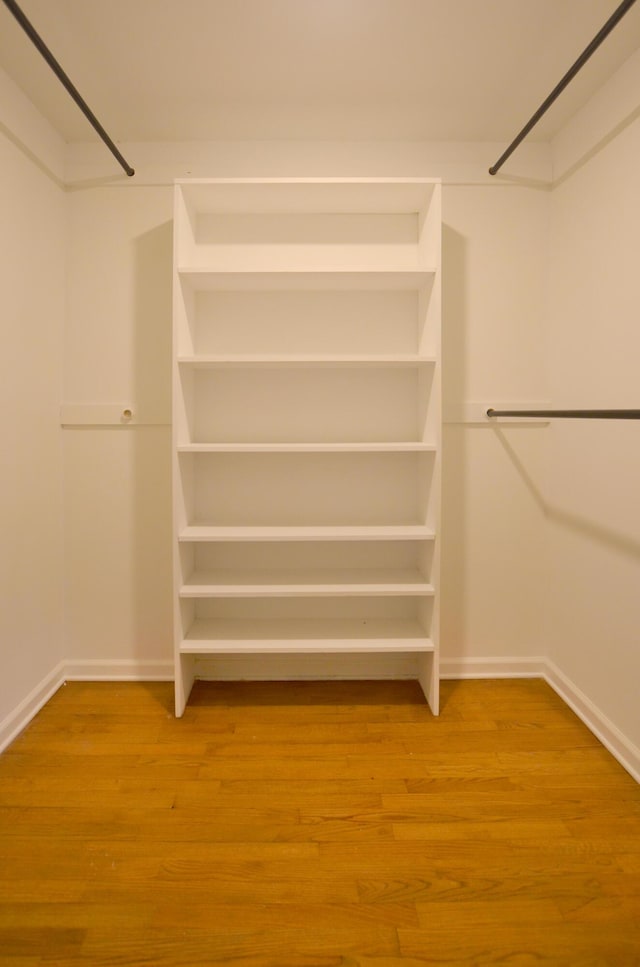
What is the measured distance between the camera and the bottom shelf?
196 centimetres

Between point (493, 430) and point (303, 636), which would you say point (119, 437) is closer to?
point (303, 636)

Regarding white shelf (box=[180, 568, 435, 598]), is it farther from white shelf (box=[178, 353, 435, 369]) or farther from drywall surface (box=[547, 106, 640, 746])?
white shelf (box=[178, 353, 435, 369])

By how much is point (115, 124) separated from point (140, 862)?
2714 millimetres

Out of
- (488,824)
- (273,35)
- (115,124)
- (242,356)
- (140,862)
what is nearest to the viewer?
(140,862)

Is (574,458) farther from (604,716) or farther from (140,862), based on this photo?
(140,862)

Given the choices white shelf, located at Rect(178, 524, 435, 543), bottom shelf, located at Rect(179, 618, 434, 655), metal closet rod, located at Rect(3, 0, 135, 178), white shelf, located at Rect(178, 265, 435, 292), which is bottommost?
bottom shelf, located at Rect(179, 618, 434, 655)

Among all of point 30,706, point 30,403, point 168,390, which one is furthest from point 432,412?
point 30,706

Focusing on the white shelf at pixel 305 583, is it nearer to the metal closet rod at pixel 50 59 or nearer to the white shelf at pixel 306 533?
the white shelf at pixel 306 533

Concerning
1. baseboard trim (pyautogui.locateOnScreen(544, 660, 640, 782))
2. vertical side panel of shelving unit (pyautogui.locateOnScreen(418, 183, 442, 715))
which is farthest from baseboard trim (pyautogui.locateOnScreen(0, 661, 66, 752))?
baseboard trim (pyautogui.locateOnScreen(544, 660, 640, 782))

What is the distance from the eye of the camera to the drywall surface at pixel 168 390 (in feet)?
6.98

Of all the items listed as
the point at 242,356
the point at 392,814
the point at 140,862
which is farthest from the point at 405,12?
the point at 140,862

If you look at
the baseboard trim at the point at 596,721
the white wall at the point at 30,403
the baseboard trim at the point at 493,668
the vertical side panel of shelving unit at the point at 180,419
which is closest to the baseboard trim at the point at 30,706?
the white wall at the point at 30,403

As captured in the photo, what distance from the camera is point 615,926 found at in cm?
113

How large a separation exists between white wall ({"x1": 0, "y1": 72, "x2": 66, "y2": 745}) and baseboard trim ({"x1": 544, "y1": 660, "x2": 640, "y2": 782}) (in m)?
2.26
